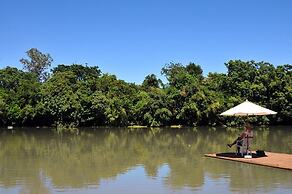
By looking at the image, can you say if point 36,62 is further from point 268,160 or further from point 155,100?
point 268,160

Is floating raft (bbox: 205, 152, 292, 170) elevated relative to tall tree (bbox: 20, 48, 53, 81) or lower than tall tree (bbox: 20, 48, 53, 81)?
lower

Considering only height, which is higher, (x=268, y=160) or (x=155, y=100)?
(x=155, y=100)

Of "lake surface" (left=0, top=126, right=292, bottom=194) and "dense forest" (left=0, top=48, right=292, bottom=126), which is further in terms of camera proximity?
"dense forest" (left=0, top=48, right=292, bottom=126)

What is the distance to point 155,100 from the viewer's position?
3981 centimetres

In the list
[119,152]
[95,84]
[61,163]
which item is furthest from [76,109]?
[61,163]

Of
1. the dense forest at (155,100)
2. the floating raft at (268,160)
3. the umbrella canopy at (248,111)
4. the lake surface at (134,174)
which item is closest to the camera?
the lake surface at (134,174)

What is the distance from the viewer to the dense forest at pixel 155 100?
39.0 meters

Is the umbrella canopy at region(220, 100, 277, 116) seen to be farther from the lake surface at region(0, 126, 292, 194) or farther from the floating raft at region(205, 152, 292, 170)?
the lake surface at region(0, 126, 292, 194)

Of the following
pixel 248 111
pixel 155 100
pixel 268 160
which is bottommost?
pixel 268 160

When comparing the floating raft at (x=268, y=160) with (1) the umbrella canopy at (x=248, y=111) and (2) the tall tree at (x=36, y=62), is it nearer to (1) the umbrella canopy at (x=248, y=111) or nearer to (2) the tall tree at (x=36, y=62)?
(1) the umbrella canopy at (x=248, y=111)

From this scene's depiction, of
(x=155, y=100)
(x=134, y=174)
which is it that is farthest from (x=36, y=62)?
(x=134, y=174)

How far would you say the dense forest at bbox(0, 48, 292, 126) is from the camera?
39.0m

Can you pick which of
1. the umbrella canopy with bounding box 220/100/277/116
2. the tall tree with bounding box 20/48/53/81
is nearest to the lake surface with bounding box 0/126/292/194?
the umbrella canopy with bounding box 220/100/277/116

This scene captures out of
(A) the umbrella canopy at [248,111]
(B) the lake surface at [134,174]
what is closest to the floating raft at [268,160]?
(B) the lake surface at [134,174]
